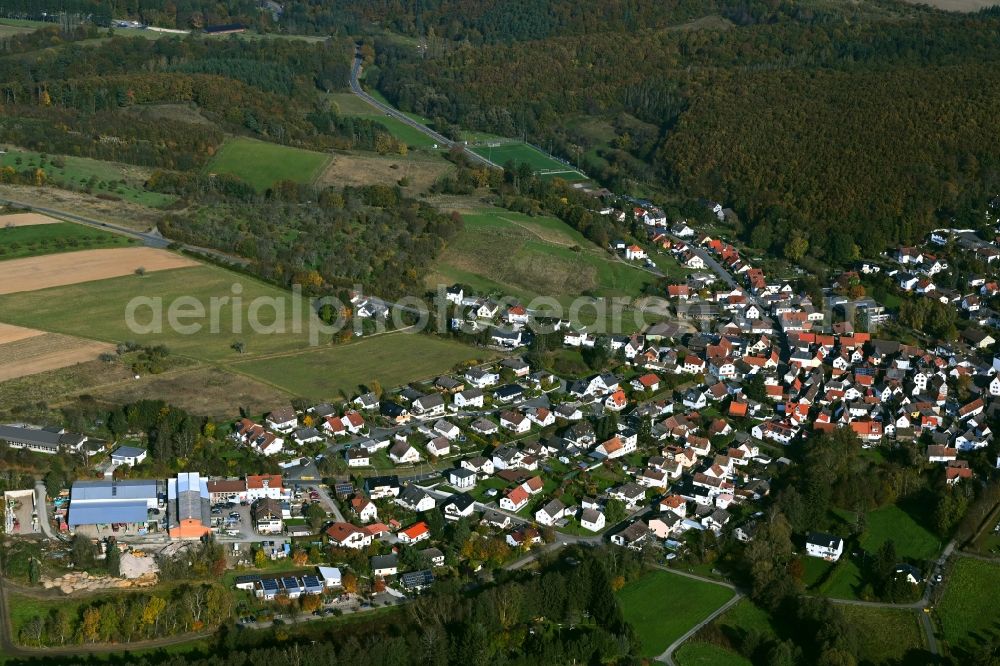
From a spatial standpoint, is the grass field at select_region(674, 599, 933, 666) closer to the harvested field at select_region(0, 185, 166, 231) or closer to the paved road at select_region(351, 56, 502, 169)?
the harvested field at select_region(0, 185, 166, 231)

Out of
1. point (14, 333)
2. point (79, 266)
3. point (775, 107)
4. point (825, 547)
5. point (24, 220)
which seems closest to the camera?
point (825, 547)

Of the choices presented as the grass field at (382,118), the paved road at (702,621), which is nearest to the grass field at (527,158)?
the grass field at (382,118)

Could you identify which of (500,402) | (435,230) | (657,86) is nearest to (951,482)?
(500,402)

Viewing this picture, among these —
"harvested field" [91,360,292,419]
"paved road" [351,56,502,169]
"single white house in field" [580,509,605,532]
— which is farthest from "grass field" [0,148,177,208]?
"single white house in field" [580,509,605,532]

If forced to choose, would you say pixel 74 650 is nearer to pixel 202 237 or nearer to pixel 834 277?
pixel 202 237

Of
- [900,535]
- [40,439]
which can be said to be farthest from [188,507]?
[900,535]

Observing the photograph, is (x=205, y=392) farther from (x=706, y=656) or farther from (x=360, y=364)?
(x=706, y=656)

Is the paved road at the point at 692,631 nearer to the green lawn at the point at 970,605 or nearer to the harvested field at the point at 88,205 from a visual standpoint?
the green lawn at the point at 970,605
